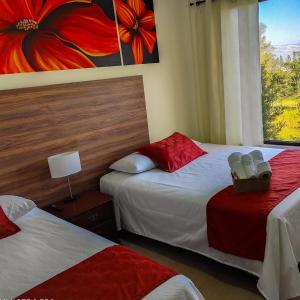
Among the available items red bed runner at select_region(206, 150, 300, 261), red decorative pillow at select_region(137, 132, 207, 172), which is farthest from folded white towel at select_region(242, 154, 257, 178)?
red decorative pillow at select_region(137, 132, 207, 172)

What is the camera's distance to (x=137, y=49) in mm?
3312

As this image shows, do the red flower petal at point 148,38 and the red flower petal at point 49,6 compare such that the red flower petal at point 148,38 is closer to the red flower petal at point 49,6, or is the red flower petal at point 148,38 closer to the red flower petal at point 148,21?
the red flower petal at point 148,21

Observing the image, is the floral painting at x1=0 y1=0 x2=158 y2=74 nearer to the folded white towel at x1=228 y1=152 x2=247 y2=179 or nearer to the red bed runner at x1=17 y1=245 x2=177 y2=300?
the folded white towel at x1=228 y1=152 x2=247 y2=179

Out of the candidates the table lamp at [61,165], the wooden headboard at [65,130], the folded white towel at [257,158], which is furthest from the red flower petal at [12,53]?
the folded white towel at [257,158]

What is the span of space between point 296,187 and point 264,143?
63.6 inches

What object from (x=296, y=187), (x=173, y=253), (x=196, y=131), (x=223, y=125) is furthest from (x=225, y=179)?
(x=196, y=131)

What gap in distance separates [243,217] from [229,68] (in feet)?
7.02

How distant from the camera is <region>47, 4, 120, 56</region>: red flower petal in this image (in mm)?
2664

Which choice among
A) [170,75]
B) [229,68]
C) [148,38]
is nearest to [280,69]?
[229,68]

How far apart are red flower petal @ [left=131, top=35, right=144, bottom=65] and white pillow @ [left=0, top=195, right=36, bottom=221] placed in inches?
73.5

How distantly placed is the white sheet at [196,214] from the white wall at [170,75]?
0.80m

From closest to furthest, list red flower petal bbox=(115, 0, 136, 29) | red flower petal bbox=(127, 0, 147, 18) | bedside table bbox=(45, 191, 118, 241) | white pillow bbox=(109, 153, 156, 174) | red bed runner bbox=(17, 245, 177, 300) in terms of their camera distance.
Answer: red bed runner bbox=(17, 245, 177, 300)
bedside table bbox=(45, 191, 118, 241)
white pillow bbox=(109, 153, 156, 174)
red flower petal bbox=(115, 0, 136, 29)
red flower petal bbox=(127, 0, 147, 18)

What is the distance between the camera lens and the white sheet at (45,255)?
134 centimetres

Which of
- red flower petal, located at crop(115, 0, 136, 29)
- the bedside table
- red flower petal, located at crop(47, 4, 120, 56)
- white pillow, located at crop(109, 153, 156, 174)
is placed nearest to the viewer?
the bedside table
